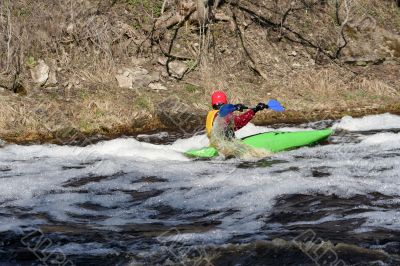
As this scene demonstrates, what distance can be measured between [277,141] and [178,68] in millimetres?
5966

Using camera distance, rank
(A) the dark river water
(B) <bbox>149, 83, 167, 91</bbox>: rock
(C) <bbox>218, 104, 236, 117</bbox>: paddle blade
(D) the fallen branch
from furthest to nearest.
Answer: (D) the fallen branch
(B) <bbox>149, 83, 167, 91</bbox>: rock
(C) <bbox>218, 104, 236, 117</bbox>: paddle blade
(A) the dark river water

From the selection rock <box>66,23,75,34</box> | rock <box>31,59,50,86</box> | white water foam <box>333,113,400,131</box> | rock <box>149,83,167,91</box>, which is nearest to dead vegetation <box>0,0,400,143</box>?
rock <box>66,23,75,34</box>

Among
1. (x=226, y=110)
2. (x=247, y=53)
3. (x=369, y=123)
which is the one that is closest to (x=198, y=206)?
(x=226, y=110)

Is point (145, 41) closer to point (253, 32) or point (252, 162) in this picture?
point (253, 32)

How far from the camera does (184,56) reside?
16.0 metres

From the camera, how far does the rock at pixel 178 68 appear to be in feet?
50.5

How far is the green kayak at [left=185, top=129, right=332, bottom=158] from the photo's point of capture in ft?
32.7

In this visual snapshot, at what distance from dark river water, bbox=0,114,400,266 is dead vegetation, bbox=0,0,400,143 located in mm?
2678

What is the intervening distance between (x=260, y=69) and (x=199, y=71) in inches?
67.4

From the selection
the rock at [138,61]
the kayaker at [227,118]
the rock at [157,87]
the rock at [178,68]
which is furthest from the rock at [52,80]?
the kayaker at [227,118]

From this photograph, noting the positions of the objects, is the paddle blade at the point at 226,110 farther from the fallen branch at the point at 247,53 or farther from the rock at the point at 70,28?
the rock at the point at 70,28

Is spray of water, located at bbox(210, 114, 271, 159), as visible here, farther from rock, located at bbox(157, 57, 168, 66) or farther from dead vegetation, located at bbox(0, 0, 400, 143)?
rock, located at bbox(157, 57, 168, 66)

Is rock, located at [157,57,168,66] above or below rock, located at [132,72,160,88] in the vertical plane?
above

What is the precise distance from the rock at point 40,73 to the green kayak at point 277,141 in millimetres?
5420
